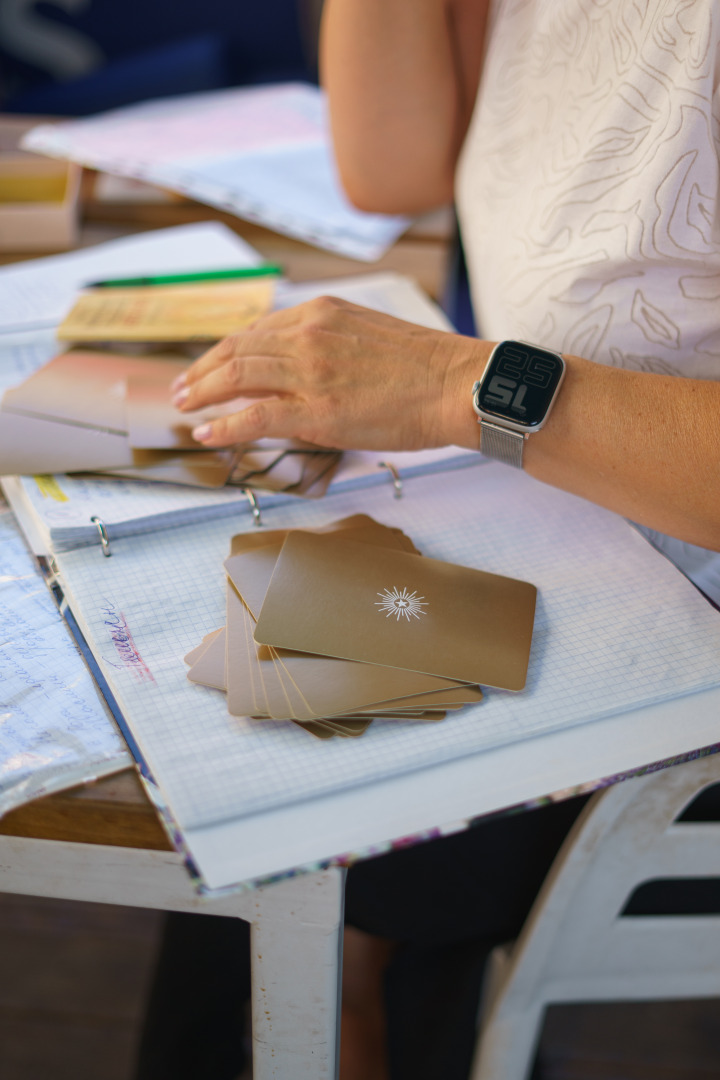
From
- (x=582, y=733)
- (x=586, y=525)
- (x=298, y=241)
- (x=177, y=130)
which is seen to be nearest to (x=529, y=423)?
(x=586, y=525)

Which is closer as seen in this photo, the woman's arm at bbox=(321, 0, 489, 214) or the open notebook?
the open notebook

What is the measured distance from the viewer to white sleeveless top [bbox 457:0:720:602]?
63cm

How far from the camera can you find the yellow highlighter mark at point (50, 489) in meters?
0.64

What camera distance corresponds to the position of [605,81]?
702 mm

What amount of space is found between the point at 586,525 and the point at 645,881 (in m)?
0.27

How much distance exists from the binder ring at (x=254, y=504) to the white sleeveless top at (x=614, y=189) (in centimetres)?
29

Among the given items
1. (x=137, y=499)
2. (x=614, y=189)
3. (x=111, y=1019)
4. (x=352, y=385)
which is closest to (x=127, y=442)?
(x=137, y=499)

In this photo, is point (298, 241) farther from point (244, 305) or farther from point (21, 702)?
point (21, 702)

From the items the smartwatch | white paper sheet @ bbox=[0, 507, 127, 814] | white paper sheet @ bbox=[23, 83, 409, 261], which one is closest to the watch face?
the smartwatch

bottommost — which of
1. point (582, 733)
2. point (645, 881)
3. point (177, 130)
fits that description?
point (645, 881)

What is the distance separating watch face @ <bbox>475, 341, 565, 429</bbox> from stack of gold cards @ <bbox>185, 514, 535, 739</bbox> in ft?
0.38

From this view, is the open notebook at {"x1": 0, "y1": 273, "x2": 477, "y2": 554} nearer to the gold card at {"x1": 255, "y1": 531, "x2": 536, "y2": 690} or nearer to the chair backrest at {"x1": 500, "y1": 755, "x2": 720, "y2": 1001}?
the gold card at {"x1": 255, "y1": 531, "x2": 536, "y2": 690}

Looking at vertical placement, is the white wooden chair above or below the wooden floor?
above

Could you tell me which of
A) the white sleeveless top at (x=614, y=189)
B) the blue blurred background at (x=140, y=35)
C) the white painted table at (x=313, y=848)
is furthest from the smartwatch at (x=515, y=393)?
the blue blurred background at (x=140, y=35)
